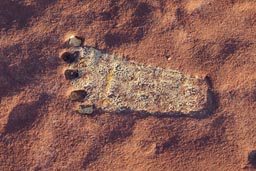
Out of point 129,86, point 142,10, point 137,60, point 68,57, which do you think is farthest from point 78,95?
point 142,10

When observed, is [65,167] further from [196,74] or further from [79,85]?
[196,74]

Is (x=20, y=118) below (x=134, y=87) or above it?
below

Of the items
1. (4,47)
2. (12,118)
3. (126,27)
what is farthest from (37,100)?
(126,27)

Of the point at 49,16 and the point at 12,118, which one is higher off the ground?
the point at 49,16

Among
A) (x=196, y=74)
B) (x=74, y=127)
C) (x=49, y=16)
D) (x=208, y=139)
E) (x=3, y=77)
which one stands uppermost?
(x=49, y=16)

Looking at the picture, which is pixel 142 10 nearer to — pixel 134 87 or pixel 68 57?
pixel 134 87

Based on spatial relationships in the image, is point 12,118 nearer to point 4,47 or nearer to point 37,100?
point 37,100
